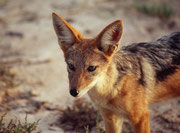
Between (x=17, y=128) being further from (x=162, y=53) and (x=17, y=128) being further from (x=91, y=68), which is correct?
(x=162, y=53)

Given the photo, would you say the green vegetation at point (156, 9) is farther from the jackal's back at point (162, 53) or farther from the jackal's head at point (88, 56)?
the jackal's head at point (88, 56)

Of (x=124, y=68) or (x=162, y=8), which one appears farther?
(x=162, y=8)

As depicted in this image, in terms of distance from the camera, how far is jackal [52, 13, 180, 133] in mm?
3328

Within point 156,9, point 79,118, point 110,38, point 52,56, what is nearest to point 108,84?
point 110,38

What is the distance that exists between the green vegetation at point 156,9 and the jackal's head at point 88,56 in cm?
512

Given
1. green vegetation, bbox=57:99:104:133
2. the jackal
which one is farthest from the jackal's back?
green vegetation, bbox=57:99:104:133

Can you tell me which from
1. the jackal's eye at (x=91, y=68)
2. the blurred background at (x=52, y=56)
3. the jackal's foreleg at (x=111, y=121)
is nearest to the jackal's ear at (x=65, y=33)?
the jackal's eye at (x=91, y=68)

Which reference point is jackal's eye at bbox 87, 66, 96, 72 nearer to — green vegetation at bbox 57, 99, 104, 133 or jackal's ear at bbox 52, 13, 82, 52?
Result: jackal's ear at bbox 52, 13, 82, 52

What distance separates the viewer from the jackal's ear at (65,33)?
3.55m

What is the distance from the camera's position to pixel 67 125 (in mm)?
4547

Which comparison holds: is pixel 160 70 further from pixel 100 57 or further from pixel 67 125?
pixel 67 125

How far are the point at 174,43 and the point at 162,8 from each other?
4.30 meters

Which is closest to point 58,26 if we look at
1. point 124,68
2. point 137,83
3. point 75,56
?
point 75,56

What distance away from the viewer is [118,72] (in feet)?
11.8
